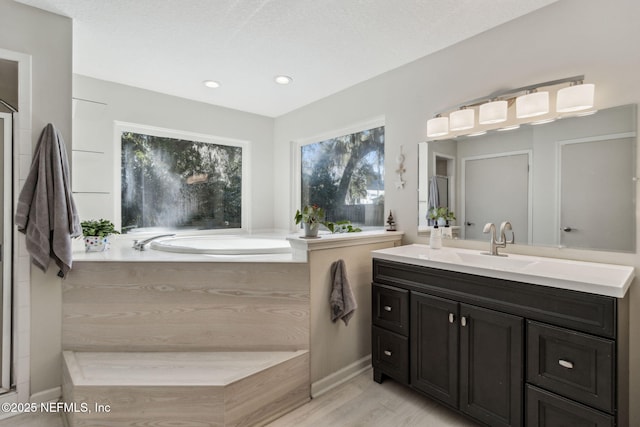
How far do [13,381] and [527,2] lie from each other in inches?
150

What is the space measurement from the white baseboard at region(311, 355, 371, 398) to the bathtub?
35.4 inches

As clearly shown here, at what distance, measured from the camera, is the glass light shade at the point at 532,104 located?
1822 mm

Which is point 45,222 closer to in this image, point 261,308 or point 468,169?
point 261,308

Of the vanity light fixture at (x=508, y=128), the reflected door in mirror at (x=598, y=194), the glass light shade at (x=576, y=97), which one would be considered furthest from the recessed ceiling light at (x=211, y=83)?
the reflected door in mirror at (x=598, y=194)

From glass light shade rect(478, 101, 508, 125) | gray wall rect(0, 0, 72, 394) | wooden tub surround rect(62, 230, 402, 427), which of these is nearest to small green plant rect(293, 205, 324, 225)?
wooden tub surround rect(62, 230, 402, 427)

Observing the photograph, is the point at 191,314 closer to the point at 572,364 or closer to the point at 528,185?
the point at 572,364

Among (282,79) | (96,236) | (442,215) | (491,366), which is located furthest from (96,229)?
(491,366)

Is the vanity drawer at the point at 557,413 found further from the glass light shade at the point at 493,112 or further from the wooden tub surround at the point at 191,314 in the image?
the glass light shade at the point at 493,112

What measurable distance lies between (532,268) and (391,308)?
2.77 ft

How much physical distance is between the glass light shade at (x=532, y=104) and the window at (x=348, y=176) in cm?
118

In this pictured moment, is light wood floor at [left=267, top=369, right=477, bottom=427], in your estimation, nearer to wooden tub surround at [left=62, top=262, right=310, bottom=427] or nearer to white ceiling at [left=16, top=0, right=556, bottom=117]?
wooden tub surround at [left=62, top=262, right=310, bottom=427]

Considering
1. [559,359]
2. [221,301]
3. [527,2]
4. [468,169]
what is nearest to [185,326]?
[221,301]

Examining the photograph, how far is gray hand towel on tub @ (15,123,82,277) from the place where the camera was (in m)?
1.84

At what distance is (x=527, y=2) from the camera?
71.5 inches
